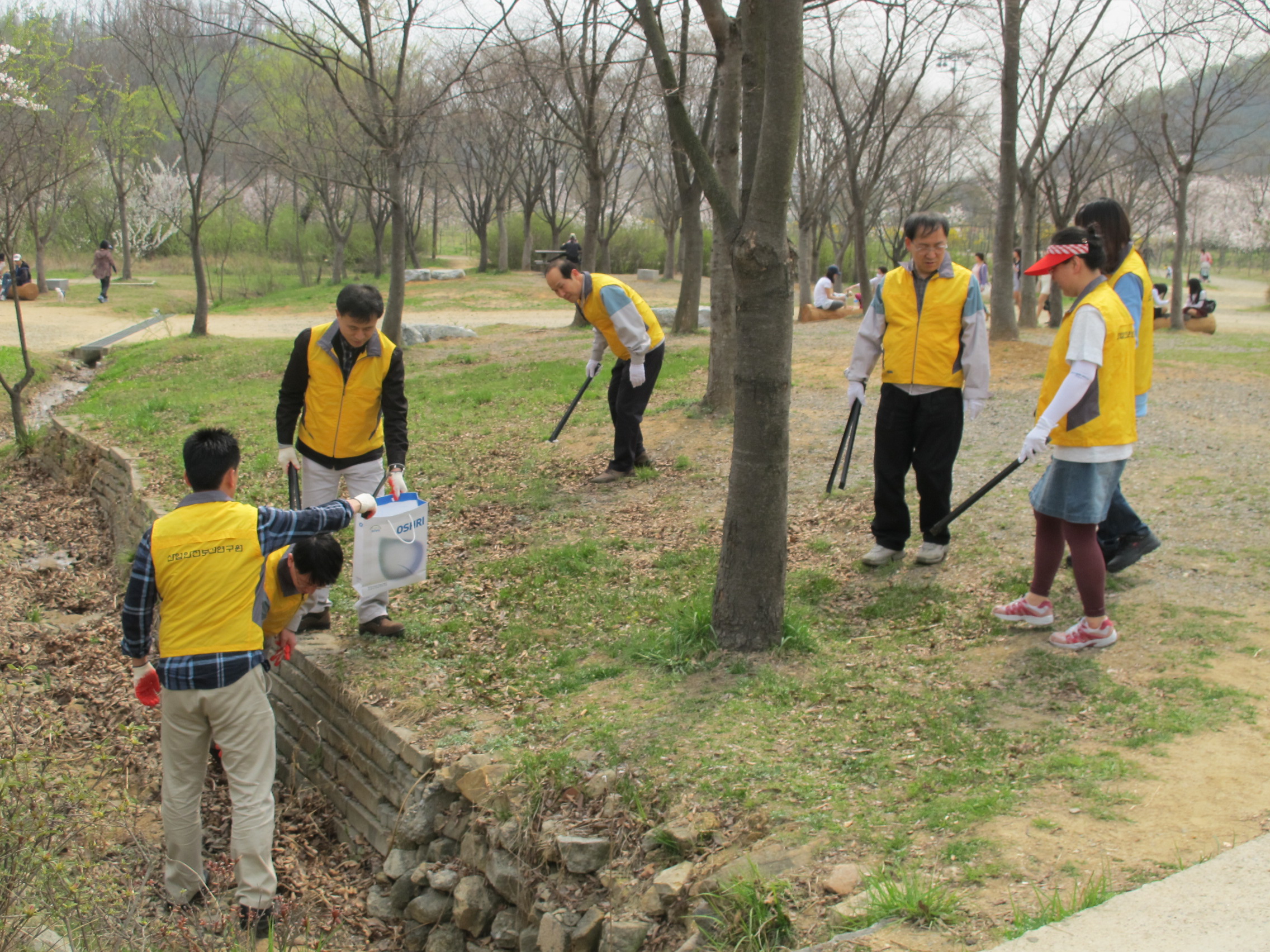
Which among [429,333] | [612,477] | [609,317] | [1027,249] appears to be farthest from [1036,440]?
[1027,249]

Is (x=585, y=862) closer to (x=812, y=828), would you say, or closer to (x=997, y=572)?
(x=812, y=828)

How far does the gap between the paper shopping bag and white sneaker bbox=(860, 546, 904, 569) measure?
242 centimetres

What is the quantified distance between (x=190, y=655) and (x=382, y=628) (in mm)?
1584

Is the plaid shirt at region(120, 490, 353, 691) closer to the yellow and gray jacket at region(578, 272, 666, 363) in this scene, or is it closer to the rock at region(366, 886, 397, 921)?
the rock at region(366, 886, 397, 921)

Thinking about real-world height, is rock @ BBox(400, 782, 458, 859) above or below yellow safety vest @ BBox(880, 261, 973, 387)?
below

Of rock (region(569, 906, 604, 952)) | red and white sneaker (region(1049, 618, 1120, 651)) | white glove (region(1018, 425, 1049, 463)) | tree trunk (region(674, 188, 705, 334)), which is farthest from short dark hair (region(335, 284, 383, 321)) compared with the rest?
tree trunk (region(674, 188, 705, 334))

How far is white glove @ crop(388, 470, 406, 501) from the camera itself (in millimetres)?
4750

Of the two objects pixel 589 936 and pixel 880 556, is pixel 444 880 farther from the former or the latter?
pixel 880 556

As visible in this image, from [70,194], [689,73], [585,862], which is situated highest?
[689,73]

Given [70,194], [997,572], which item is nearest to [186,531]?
[997,572]

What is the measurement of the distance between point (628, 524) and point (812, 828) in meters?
3.60

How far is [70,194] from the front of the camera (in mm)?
24141

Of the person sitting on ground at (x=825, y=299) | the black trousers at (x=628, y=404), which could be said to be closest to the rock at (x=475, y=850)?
the black trousers at (x=628, y=404)

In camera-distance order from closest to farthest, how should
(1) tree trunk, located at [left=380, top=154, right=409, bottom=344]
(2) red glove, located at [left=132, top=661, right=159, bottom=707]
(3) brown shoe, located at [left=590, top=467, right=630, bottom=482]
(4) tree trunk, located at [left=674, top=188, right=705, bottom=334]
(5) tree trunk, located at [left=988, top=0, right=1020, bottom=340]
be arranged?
(2) red glove, located at [left=132, top=661, right=159, bottom=707] → (3) brown shoe, located at [left=590, top=467, right=630, bottom=482] → (5) tree trunk, located at [left=988, top=0, right=1020, bottom=340] → (1) tree trunk, located at [left=380, top=154, right=409, bottom=344] → (4) tree trunk, located at [left=674, top=188, right=705, bottom=334]
